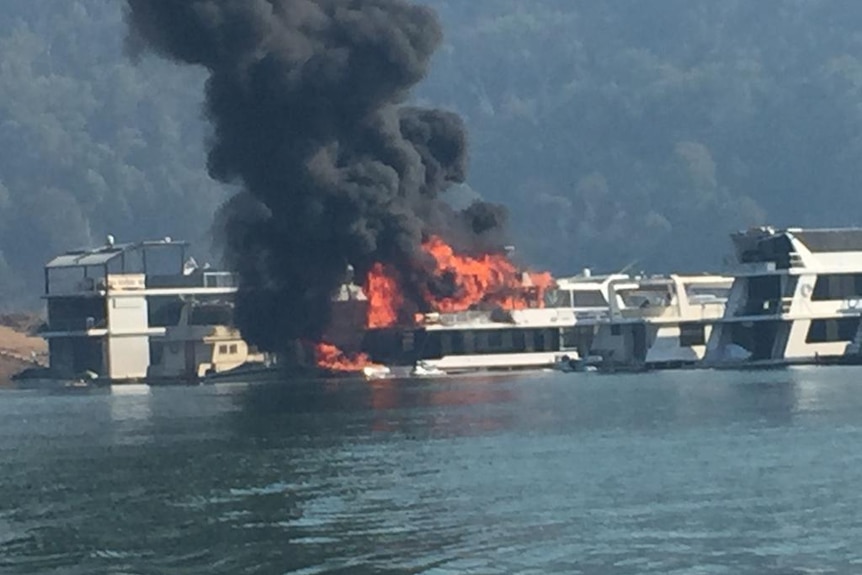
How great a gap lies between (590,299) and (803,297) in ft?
64.9

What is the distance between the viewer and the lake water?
46.0 meters

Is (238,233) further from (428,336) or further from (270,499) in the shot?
(270,499)

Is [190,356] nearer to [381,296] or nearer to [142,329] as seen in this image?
[142,329]

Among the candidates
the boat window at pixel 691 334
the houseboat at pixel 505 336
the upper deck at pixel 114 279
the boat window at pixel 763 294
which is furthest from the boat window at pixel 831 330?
the upper deck at pixel 114 279

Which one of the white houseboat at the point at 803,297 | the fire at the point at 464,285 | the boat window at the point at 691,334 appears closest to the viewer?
the fire at the point at 464,285

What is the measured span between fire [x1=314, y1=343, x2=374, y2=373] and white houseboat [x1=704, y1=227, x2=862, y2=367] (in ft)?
88.7

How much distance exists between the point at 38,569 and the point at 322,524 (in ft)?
26.9

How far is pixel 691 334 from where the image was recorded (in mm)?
151000

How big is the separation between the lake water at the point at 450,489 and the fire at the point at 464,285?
1141 inches

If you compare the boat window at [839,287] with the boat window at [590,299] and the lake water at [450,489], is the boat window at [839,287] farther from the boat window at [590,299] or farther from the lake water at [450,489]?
the lake water at [450,489]

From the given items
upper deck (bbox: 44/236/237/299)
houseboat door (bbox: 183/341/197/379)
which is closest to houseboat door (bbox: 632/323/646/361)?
upper deck (bbox: 44/236/237/299)

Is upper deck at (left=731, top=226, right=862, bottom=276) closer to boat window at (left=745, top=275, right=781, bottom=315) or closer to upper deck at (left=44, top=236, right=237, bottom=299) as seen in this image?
boat window at (left=745, top=275, right=781, bottom=315)

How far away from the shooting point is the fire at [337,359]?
130875 millimetres

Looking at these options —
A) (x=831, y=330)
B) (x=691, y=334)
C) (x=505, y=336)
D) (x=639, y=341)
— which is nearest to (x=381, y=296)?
(x=505, y=336)
